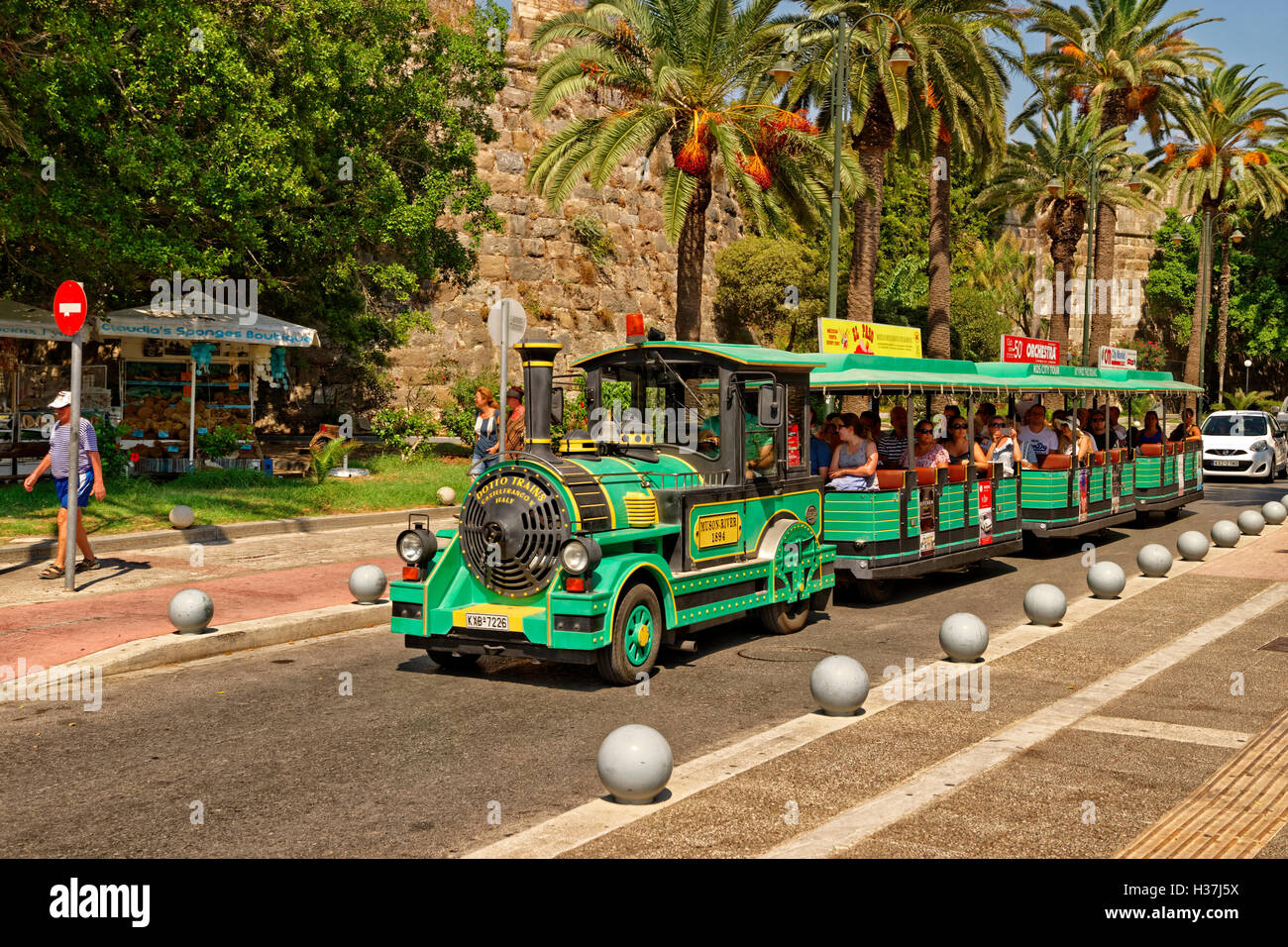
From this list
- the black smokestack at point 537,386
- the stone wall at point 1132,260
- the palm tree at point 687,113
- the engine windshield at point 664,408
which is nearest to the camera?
the black smokestack at point 537,386

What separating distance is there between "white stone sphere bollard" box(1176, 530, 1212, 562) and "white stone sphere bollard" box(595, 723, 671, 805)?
11.6m

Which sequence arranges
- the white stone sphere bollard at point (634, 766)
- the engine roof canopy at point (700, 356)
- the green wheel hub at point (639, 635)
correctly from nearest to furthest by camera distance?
1. the white stone sphere bollard at point (634, 766)
2. the green wheel hub at point (639, 635)
3. the engine roof canopy at point (700, 356)

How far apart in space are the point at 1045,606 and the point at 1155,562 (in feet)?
12.4

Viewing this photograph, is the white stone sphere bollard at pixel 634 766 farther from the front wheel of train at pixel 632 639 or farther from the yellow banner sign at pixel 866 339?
the yellow banner sign at pixel 866 339

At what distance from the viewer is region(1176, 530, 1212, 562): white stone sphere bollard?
14.9 metres

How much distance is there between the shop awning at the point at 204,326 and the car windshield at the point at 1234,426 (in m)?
22.9

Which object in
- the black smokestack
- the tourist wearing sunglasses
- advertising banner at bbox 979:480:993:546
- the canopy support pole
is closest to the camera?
the black smokestack

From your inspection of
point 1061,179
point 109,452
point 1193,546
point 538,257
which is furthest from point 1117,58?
point 109,452

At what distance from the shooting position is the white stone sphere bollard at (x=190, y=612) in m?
9.19

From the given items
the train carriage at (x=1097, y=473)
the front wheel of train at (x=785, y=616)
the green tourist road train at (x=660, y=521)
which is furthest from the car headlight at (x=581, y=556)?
the train carriage at (x=1097, y=473)

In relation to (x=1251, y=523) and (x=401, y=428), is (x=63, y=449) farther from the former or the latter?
(x=1251, y=523)

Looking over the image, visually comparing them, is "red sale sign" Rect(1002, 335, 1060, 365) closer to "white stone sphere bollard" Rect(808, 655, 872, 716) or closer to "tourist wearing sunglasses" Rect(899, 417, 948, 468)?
"tourist wearing sunglasses" Rect(899, 417, 948, 468)

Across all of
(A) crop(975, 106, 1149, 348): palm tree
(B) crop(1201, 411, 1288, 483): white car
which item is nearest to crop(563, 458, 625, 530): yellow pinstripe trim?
(B) crop(1201, 411, 1288, 483): white car
